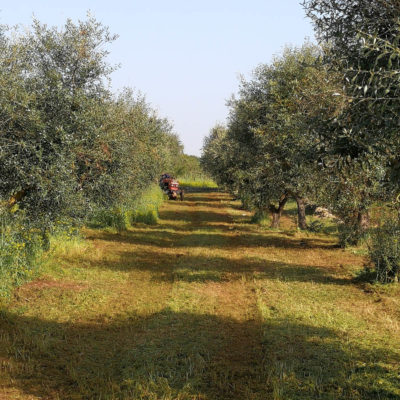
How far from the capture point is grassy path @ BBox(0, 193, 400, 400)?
6.91m

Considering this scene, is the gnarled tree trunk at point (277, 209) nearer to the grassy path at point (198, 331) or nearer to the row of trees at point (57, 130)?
the grassy path at point (198, 331)

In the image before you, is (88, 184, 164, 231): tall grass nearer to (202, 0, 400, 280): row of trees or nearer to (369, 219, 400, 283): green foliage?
(202, 0, 400, 280): row of trees

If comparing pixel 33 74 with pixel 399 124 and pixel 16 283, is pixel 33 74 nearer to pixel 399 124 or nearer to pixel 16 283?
pixel 16 283

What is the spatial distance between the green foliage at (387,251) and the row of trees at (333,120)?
0.07m

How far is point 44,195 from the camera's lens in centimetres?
1155

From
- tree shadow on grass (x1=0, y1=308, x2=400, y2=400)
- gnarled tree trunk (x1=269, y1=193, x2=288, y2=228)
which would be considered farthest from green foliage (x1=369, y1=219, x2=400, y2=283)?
gnarled tree trunk (x1=269, y1=193, x2=288, y2=228)

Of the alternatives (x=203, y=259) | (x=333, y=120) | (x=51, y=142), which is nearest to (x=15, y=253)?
(x=51, y=142)

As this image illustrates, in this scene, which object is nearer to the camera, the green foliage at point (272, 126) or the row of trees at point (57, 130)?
the row of trees at point (57, 130)

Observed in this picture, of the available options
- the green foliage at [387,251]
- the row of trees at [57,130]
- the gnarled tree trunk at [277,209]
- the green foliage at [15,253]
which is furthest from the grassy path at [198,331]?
the gnarled tree trunk at [277,209]

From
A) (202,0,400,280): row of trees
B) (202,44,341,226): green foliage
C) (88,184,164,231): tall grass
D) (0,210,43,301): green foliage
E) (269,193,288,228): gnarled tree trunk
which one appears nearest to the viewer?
(202,0,400,280): row of trees

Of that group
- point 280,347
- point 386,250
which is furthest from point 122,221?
point 280,347

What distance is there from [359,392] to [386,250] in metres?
6.65

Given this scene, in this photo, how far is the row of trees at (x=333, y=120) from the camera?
252 inches

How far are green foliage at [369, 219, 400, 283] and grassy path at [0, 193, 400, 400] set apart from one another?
0.58 metres
